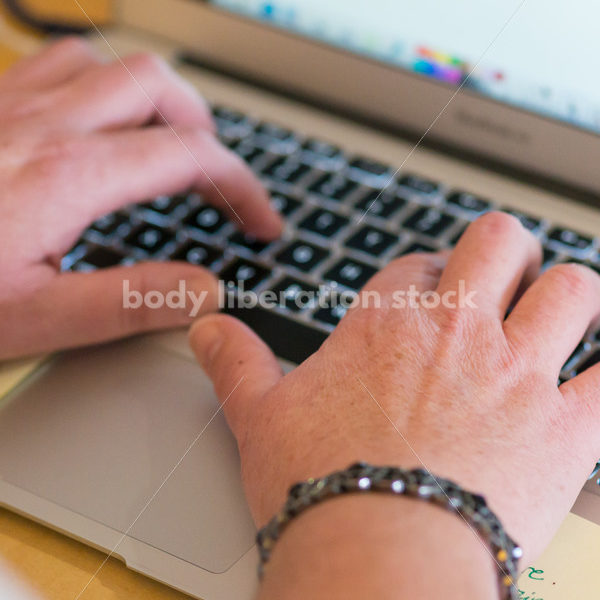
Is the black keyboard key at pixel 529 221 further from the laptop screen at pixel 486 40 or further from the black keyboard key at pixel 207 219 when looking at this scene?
the black keyboard key at pixel 207 219

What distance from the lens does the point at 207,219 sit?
79 centimetres

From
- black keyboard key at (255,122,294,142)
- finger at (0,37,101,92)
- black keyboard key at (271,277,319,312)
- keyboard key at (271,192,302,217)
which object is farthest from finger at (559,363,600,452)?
finger at (0,37,101,92)

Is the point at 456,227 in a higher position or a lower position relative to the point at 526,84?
lower

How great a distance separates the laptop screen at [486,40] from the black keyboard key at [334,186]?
0.46 feet

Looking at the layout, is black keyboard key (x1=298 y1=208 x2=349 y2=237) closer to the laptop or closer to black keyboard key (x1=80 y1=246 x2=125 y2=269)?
the laptop

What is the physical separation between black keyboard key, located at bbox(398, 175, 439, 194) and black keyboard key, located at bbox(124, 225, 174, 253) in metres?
0.25

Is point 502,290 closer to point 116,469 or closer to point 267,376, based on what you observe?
point 267,376

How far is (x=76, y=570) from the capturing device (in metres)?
0.52

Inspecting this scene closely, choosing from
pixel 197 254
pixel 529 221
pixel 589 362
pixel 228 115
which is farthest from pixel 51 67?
pixel 589 362

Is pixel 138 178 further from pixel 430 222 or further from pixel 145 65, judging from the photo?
pixel 430 222

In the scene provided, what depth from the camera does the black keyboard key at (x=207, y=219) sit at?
78 centimetres

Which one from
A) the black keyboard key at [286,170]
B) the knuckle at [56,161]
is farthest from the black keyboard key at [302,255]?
the knuckle at [56,161]

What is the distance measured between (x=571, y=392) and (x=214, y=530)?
10.6 inches

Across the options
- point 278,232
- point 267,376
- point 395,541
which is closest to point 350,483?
point 395,541
